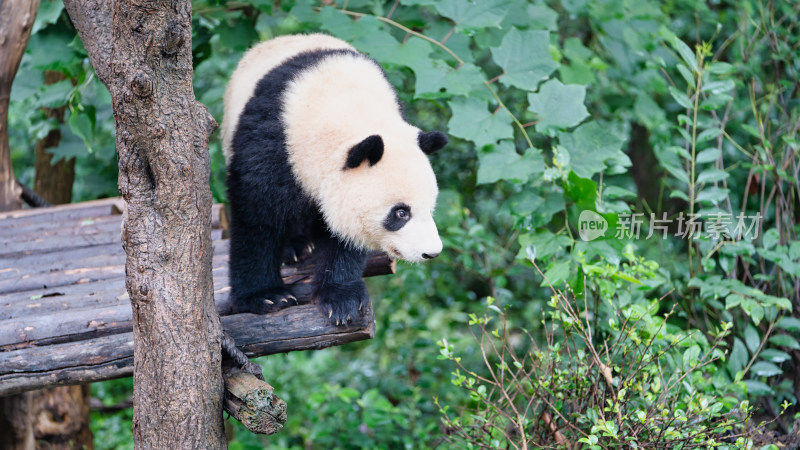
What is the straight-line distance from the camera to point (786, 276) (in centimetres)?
357

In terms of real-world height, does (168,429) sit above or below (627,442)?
above

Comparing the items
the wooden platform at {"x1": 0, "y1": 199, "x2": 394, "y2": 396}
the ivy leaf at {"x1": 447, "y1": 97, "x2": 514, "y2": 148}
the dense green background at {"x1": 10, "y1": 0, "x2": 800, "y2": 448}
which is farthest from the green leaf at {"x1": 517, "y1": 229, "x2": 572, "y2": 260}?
the wooden platform at {"x1": 0, "y1": 199, "x2": 394, "y2": 396}

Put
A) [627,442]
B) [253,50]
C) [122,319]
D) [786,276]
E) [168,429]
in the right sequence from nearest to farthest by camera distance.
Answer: [168,429]
[627,442]
[122,319]
[253,50]
[786,276]

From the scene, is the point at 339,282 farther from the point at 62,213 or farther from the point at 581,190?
the point at 62,213

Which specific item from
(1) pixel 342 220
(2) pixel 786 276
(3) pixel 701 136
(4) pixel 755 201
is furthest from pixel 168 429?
(4) pixel 755 201

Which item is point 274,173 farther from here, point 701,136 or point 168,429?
point 701,136

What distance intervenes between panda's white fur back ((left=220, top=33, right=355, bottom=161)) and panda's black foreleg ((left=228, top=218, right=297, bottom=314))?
36cm

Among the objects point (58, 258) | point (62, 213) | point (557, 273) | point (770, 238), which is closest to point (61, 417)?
point (62, 213)

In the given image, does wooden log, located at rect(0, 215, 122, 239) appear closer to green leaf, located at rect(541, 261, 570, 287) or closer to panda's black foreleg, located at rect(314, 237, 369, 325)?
panda's black foreleg, located at rect(314, 237, 369, 325)

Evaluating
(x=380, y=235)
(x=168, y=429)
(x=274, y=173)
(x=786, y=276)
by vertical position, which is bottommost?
(x=786, y=276)

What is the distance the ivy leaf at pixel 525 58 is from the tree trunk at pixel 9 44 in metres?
2.33

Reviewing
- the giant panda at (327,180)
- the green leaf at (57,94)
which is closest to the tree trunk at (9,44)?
the green leaf at (57,94)

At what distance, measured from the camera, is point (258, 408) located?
1.94m

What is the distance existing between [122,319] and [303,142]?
0.83 metres
